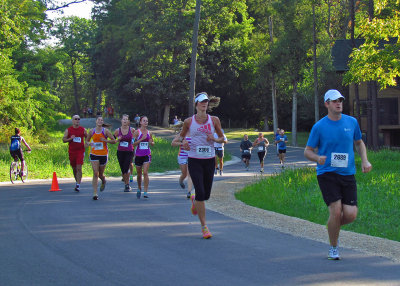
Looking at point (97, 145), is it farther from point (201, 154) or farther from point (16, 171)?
point (16, 171)

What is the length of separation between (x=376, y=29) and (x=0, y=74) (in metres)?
19.4

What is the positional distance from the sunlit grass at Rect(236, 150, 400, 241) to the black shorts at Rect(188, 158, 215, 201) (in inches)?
117

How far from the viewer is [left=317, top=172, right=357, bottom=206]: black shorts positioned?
6.57m

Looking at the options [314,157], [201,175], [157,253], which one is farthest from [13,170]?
[314,157]

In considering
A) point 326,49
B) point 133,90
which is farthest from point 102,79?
point 326,49

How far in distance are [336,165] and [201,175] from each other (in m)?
2.30

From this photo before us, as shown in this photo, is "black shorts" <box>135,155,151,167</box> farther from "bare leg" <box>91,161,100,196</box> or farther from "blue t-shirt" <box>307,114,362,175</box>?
"blue t-shirt" <box>307,114,362,175</box>

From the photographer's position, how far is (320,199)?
40.8ft

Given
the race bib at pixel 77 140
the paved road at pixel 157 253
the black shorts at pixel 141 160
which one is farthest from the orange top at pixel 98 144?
the paved road at pixel 157 253

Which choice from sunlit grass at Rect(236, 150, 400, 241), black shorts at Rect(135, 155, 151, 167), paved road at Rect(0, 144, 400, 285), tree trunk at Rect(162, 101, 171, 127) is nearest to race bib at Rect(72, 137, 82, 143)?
black shorts at Rect(135, 155, 151, 167)

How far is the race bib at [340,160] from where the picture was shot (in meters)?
6.58

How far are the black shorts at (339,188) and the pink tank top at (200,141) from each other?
2151 mm

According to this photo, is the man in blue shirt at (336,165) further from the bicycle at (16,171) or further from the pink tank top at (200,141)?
the bicycle at (16,171)

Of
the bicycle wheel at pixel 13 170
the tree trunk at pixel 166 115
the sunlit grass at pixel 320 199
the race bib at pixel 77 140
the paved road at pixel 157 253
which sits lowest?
the sunlit grass at pixel 320 199
